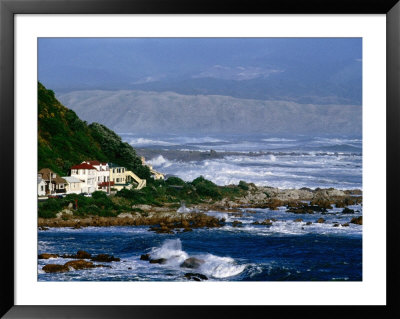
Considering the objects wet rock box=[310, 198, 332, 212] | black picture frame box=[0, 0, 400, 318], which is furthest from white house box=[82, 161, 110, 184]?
wet rock box=[310, 198, 332, 212]

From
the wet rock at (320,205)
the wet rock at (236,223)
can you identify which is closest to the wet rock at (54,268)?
the wet rock at (236,223)

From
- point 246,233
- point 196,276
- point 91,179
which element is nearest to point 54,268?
point 91,179

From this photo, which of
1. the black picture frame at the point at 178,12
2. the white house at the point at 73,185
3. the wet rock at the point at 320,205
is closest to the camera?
the black picture frame at the point at 178,12

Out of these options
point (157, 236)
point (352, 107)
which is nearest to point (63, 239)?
point (157, 236)

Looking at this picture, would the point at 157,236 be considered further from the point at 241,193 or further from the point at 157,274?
the point at 241,193

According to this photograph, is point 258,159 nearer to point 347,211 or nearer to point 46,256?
point 347,211

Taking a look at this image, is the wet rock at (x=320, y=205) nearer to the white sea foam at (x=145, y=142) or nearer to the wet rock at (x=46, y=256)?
the white sea foam at (x=145, y=142)

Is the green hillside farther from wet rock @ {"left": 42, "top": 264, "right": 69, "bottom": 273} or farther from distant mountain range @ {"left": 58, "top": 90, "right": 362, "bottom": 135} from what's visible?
wet rock @ {"left": 42, "top": 264, "right": 69, "bottom": 273}
